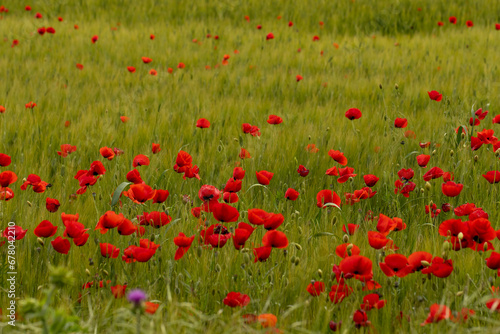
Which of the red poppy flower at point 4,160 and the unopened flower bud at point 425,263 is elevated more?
the unopened flower bud at point 425,263

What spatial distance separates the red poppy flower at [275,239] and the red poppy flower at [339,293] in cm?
17

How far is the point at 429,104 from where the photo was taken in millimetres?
3514

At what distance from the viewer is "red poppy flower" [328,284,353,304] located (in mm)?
1206

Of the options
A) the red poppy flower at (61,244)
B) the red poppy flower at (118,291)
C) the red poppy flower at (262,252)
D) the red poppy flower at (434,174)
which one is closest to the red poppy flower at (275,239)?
the red poppy flower at (262,252)

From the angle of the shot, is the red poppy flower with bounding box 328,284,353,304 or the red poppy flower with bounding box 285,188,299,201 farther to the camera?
the red poppy flower with bounding box 285,188,299,201

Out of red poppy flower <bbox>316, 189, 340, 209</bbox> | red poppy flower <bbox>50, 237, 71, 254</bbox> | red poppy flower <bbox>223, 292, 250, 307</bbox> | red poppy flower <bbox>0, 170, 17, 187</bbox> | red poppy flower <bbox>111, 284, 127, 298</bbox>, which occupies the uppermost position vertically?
red poppy flower <bbox>0, 170, 17, 187</bbox>

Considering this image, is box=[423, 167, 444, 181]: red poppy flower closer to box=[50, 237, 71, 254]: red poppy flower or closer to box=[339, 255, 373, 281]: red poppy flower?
box=[339, 255, 373, 281]: red poppy flower

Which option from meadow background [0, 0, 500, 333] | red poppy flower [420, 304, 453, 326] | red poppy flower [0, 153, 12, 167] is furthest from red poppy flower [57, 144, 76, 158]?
red poppy flower [420, 304, 453, 326]

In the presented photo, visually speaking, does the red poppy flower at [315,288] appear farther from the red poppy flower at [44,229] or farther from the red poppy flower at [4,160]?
the red poppy flower at [4,160]

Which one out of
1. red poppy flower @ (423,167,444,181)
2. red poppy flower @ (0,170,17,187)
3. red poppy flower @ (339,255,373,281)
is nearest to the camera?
red poppy flower @ (339,255,373,281)

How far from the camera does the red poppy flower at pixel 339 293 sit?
1206 millimetres

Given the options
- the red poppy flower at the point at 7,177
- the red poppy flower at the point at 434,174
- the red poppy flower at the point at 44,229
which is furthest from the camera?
the red poppy flower at the point at 434,174

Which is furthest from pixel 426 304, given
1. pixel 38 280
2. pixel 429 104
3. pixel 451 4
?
pixel 451 4

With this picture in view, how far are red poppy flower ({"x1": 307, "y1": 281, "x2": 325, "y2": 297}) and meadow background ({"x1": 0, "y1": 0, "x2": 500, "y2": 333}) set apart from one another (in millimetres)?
19
